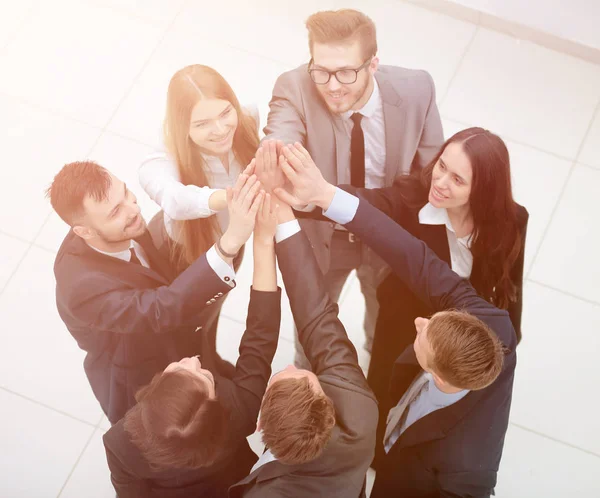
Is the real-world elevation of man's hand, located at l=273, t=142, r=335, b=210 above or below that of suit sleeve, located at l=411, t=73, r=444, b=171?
below

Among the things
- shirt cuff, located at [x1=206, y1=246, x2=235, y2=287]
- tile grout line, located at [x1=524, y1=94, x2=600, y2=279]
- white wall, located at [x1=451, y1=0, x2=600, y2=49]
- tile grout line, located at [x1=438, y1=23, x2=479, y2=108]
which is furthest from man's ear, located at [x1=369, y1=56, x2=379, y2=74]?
white wall, located at [x1=451, y1=0, x2=600, y2=49]

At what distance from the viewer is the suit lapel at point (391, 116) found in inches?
79.6

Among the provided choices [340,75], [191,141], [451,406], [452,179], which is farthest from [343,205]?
[451,406]

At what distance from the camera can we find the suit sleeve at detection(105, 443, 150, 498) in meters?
1.85

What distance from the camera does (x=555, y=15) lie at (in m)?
3.48

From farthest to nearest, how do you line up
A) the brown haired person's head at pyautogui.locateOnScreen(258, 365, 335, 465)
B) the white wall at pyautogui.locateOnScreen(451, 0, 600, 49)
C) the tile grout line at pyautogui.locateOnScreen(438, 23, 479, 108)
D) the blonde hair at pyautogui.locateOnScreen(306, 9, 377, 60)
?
the white wall at pyautogui.locateOnScreen(451, 0, 600, 49) < the tile grout line at pyautogui.locateOnScreen(438, 23, 479, 108) < the blonde hair at pyautogui.locateOnScreen(306, 9, 377, 60) < the brown haired person's head at pyautogui.locateOnScreen(258, 365, 335, 465)

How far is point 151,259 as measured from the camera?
6.59 ft

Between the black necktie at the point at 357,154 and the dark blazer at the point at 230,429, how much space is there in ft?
1.65

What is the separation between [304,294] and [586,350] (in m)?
1.73

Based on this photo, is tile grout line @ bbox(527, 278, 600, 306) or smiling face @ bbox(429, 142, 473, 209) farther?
tile grout line @ bbox(527, 278, 600, 306)

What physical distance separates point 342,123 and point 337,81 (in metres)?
0.14

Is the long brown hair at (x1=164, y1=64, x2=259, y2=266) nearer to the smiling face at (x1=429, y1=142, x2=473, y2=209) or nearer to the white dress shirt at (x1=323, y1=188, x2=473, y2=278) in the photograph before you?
the white dress shirt at (x1=323, y1=188, x2=473, y2=278)

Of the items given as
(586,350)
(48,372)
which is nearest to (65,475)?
(48,372)

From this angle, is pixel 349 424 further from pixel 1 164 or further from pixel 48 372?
pixel 1 164
